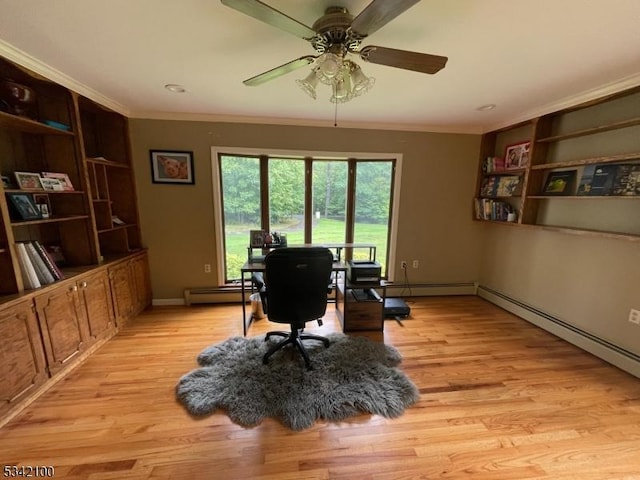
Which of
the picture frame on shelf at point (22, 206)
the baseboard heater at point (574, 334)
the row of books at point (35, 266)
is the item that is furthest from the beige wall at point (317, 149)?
the row of books at point (35, 266)

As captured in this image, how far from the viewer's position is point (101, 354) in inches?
89.9

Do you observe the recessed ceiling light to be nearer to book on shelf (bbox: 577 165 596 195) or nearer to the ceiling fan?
the ceiling fan

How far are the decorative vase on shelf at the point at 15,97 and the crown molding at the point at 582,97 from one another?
14.4ft

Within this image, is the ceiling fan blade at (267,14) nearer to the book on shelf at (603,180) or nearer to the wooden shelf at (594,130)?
the wooden shelf at (594,130)

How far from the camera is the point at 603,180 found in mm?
2213

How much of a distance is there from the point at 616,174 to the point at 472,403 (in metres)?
2.21

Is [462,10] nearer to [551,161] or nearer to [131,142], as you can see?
[551,161]

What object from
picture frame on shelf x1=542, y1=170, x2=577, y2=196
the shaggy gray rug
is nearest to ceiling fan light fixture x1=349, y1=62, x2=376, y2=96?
the shaggy gray rug

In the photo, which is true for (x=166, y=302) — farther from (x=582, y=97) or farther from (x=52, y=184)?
(x=582, y=97)

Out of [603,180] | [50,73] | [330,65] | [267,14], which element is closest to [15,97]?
[50,73]

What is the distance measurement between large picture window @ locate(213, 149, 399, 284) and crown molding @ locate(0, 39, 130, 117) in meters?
1.12

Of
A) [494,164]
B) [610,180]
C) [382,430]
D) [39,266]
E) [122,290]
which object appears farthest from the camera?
[494,164]

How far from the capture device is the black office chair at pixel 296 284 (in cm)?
190

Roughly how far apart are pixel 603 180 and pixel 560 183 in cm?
37
